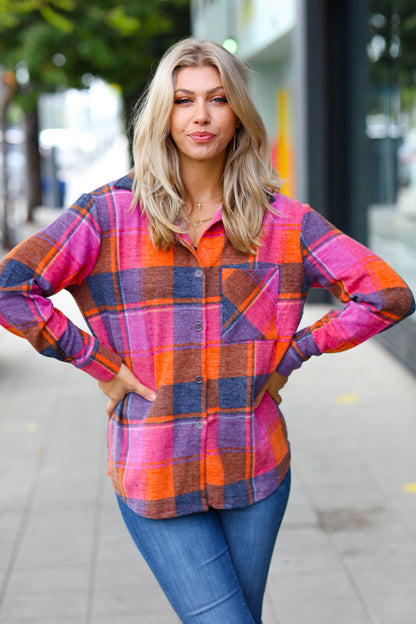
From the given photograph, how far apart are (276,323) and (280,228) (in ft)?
0.82

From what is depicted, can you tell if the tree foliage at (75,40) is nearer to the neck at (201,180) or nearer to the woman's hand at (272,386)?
the neck at (201,180)

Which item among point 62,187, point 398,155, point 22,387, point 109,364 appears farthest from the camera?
point 62,187

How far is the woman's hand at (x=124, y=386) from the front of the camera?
2254 millimetres

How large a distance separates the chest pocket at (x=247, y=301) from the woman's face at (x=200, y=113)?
326 millimetres

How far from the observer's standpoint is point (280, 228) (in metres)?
2.30

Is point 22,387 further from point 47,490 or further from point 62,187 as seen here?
point 62,187

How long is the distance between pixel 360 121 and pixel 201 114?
25.9ft

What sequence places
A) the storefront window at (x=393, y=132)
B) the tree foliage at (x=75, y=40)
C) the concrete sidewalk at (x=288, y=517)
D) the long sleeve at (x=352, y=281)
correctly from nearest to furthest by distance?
the long sleeve at (x=352, y=281) < the concrete sidewalk at (x=288, y=517) < the storefront window at (x=393, y=132) < the tree foliage at (x=75, y=40)

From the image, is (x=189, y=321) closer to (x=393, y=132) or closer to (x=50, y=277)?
(x=50, y=277)

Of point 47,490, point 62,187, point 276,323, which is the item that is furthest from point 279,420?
point 62,187

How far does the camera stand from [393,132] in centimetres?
867

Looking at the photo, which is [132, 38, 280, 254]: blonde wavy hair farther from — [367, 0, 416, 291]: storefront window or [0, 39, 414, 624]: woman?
[367, 0, 416, 291]: storefront window

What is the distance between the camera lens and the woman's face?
2.23 metres

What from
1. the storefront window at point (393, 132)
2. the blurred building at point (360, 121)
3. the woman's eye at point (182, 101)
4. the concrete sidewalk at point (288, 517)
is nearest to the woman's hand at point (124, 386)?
the woman's eye at point (182, 101)
